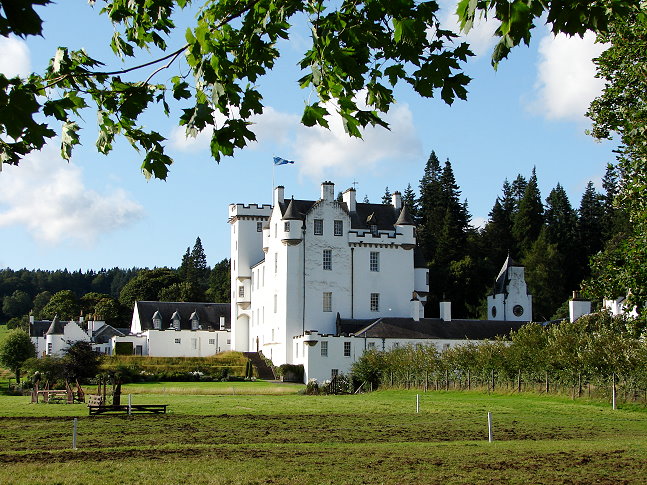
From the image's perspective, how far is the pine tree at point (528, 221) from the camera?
11694cm

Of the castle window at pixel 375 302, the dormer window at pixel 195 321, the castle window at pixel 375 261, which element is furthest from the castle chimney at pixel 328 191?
the dormer window at pixel 195 321

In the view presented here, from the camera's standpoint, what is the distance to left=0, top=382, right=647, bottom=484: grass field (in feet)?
51.3

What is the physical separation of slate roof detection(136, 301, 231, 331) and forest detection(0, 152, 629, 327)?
68.4 feet

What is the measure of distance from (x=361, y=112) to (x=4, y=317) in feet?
639

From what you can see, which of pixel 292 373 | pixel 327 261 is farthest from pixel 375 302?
pixel 292 373

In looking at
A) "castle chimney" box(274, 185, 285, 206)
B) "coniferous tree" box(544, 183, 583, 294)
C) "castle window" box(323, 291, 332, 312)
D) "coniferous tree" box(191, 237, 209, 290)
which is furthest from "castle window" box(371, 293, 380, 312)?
"coniferous tree" box(191, 237, 209, 290)

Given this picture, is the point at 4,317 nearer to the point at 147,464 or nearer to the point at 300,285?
the point at 300,285

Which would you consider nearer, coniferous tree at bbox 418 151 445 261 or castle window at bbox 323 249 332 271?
castle window at bbox 323 249 332 271

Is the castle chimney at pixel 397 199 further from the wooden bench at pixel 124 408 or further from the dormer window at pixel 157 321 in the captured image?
the wooden bench at pixel 124 408

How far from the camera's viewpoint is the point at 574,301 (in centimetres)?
6906

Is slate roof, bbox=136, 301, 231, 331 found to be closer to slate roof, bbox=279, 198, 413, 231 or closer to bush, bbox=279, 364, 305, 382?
slate roof, bbox=279, 198, 413, 231

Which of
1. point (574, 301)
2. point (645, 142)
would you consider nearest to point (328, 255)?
point (574, 301)

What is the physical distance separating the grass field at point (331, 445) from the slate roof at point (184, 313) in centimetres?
5881

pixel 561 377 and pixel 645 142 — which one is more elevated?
pixel 645 142
